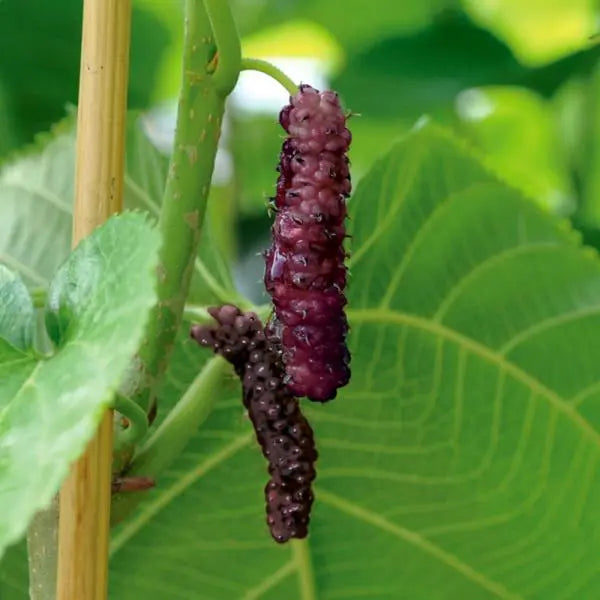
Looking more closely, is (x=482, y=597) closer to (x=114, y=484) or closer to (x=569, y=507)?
(x=569, y=507)

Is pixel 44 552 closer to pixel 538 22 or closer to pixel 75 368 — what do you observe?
pixel 75 368

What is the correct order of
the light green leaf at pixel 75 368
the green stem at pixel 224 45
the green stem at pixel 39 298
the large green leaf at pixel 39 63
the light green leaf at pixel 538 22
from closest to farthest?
the light green leaf at pixel 75 368 < the green stem at pixel 224 45 < the green stem at pixel 39 298 < the large green leaf at pixel 39 63 < the light green leaf at pixel 538 22

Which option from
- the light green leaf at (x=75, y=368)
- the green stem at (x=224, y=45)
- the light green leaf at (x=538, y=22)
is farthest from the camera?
the light green leaf at (x=538, y=22)

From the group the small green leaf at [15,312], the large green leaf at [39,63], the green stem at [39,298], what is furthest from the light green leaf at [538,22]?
the small green leaf at [15,312]

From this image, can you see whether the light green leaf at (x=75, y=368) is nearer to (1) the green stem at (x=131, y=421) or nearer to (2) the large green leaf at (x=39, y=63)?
(1) the green stem at (x=131, y=421)

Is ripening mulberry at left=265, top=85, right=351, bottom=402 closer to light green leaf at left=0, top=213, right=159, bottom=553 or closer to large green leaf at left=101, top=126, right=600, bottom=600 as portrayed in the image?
light green leaf at left=0, top=213, right=159, bottom=553

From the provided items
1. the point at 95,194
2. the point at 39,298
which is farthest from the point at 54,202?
the point at 95,194

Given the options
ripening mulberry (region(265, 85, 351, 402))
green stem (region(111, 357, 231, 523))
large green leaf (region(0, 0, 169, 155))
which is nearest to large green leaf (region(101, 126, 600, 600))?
green stem (region(111, 357, 231, 523))
